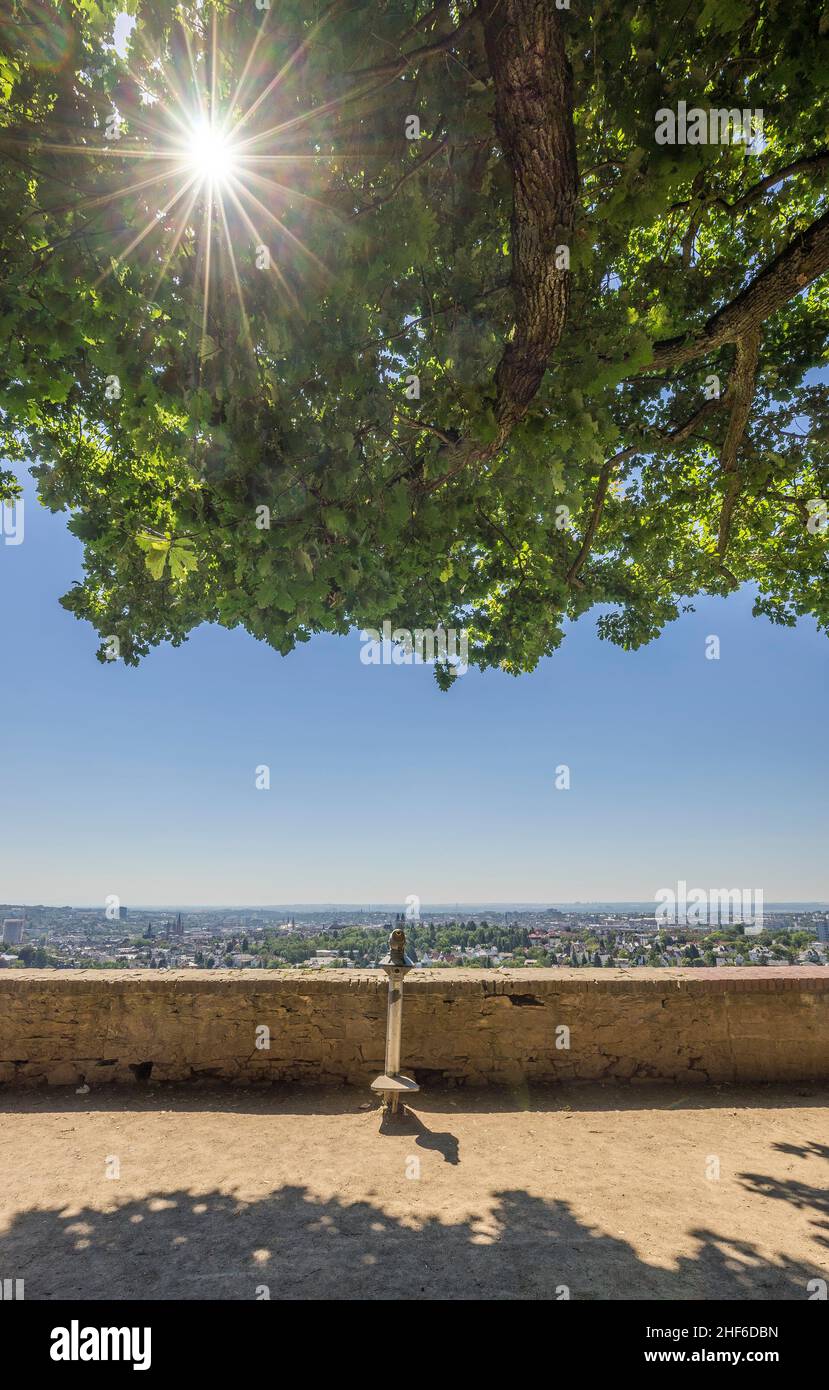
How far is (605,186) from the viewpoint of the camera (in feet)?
10.8

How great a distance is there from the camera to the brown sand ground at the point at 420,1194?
2857 mm

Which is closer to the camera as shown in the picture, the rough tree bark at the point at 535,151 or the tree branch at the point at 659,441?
the rough tree bark at the point at 535,151

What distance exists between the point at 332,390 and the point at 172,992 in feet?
17.1

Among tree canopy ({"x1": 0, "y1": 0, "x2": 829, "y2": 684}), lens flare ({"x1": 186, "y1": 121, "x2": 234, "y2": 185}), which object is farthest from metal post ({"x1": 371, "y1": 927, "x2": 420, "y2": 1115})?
lens flare ({"x1": 186, "y1": 121, "x2": 234, "y2": 185})

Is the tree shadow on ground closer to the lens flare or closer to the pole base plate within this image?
the pole base plate

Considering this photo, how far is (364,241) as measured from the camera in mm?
3057

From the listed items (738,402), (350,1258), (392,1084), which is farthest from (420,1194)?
(738,402)

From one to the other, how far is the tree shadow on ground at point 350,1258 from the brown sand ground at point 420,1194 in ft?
0.04

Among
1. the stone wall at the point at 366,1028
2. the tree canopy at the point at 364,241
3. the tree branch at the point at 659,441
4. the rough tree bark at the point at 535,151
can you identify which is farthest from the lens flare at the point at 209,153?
the stone wall at the point at 366,1028

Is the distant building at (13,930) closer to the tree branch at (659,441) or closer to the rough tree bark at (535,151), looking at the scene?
the tree branch at (659,441)

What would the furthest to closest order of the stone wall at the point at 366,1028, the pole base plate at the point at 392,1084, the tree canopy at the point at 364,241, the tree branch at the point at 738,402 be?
the stone wall at the point at 366,1028 < the pole base plate at the point at 392,1084 < the tree branch at the point at 738,402 < the tree canopy at the point at 364,241

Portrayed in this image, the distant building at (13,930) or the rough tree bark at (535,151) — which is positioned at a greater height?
the rough tree bark at (535,151)

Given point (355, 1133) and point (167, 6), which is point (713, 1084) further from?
point (167, 6)
